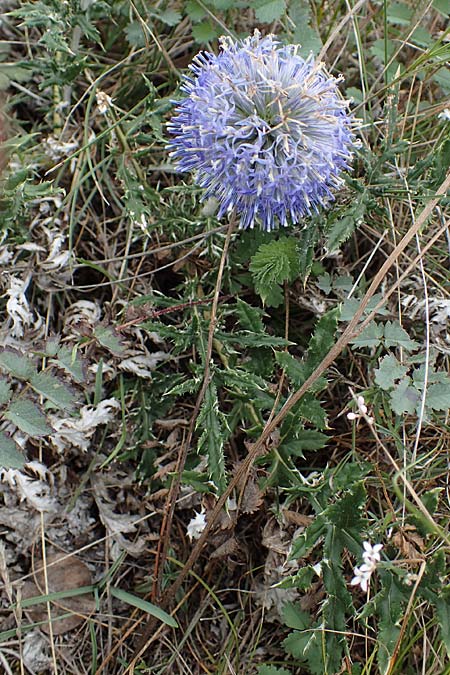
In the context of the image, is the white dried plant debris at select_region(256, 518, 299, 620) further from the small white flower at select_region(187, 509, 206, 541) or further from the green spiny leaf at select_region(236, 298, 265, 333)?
the green spiny leaf at select_region(236, 298, 265, 333)

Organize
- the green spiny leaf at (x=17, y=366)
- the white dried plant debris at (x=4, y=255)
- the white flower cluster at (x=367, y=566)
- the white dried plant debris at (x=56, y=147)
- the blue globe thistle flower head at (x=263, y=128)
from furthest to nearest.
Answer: the white dried plant debris at (x=56, y=147) → the white dried plant debris at (x=4, y=255) → the green spiny leaf at (x=17, y=366) → the blue globe thistle flower head at (x=263, y=128) → the white flower cluster at (x=367, y=566)

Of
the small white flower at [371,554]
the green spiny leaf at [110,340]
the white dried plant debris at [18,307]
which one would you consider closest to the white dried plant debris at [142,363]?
the green spiny leaf at [110,340]

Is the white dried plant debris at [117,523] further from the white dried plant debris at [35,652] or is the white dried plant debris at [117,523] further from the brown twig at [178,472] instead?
the white dried plant debris at [35,652]

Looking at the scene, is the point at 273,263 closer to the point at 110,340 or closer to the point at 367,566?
the point at 110,340

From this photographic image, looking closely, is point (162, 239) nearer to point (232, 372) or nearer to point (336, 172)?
point (232, 372)

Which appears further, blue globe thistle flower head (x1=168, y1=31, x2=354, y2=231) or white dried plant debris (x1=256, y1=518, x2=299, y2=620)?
white dried plant debris (x1=256, y1=518, x2=299, y2=620)

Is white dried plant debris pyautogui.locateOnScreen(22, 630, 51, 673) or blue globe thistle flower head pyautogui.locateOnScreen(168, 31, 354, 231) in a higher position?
blue globe thistle flower head pyautogui.locateOnScreen(168, 31, 354, 231)

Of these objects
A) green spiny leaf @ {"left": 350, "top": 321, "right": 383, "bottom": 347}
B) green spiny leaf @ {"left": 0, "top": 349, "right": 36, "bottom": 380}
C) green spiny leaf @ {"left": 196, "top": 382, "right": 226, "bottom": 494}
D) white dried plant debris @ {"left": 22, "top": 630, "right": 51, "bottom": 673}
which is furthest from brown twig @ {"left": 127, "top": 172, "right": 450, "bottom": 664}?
green spiny leaf @ {"left": 0, "top": 349, "right": 36, "bottom": 380}

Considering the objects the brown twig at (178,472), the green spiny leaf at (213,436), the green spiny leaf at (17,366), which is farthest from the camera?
the brown twig at (178,472)

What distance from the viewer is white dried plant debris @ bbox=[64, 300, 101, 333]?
281 centimetres

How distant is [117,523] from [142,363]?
628mm

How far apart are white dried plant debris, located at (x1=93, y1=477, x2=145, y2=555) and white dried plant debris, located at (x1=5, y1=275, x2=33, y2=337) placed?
700 millimetres

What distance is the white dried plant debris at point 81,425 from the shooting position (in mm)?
2643

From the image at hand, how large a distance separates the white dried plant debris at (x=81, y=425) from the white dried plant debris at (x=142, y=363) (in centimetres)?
15
